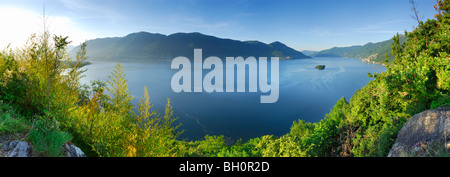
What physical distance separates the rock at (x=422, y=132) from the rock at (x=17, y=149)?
9.42 m

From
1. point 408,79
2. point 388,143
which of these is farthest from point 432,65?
point 388,143

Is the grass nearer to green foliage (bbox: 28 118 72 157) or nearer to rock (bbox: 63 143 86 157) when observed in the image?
green foliage (bbox: 28 118 72 157)

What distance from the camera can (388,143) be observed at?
26.6 feet

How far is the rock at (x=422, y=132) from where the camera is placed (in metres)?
5.64

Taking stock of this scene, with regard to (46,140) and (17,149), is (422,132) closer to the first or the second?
(46,140)

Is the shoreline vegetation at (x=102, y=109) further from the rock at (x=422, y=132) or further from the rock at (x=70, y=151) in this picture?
the rock at (x=422, y=132)

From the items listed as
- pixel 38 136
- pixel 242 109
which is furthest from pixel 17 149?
pixel 242 109

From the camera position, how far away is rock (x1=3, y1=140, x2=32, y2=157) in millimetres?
3652

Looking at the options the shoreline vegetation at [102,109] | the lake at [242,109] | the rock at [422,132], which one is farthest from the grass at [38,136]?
the lake at [242,109]

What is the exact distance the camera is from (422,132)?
6363 mm

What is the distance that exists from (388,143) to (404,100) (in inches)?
122
